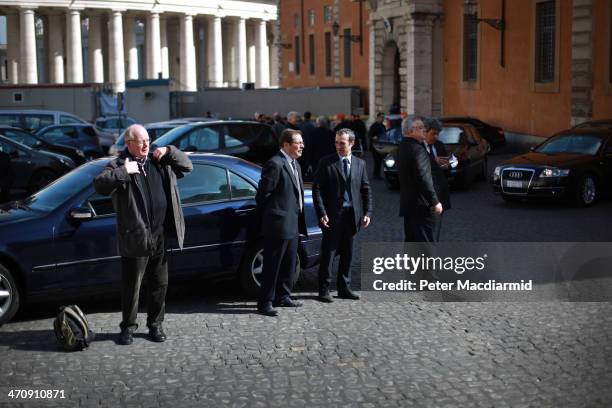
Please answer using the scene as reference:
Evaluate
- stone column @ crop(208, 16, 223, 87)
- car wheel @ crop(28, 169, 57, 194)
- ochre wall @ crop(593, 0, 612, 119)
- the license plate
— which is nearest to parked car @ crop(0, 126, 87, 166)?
car wheel @ crop(28, 169, 57, 194)

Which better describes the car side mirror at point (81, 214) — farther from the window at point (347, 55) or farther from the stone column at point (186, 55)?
the stone column at point (186, 55)

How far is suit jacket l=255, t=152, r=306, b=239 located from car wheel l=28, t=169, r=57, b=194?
13114mm

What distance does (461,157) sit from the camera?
64.7ft

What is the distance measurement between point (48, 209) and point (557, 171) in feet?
35.0

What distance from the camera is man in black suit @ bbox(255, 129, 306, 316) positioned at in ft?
28.2

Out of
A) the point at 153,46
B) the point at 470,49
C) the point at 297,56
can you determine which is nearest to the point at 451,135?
the point at 470,49

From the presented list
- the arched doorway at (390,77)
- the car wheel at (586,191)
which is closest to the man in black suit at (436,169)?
the car wheel at (586,191)

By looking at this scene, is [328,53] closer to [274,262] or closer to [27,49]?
[27,49]

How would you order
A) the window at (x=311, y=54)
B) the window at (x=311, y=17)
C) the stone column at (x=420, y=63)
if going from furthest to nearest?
the window at (x=311, y=54), the window at (x=311, y=17), the stone column at (x=420, y=63)

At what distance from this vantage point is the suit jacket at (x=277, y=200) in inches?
338

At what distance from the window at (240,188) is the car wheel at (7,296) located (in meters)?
2.38

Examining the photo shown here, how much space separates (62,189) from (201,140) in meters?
9.77

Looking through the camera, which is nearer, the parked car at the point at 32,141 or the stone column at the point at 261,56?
the parked car at the point at 32,141

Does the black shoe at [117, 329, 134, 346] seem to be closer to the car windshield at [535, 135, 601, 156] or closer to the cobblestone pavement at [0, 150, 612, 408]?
the cobblestone pavement at [0, 150, 612, 408]
